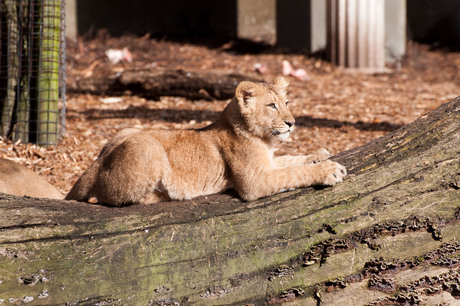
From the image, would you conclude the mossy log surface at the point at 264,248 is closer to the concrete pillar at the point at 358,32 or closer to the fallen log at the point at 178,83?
the fallen log at the point at 178,83

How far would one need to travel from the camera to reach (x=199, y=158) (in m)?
4.10

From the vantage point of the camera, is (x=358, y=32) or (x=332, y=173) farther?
(x=358, y=32)

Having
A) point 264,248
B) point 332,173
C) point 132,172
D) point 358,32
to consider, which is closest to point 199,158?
point 132,172

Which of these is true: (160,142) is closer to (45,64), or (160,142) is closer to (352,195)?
(352,195)

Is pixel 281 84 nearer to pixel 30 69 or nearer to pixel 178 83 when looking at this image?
pixel 30 69

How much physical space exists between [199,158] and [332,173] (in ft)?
3.43

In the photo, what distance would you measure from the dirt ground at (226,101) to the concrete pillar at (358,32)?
1.08 feet

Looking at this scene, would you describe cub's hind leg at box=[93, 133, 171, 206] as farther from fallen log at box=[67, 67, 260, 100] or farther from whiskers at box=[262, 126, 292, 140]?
fallen log at box=[67, 67, 260, 100]

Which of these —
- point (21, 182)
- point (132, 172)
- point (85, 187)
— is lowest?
point (21, 182)

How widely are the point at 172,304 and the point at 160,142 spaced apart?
4.64ft

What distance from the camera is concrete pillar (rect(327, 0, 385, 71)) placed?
11.0 m

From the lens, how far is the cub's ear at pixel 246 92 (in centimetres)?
404

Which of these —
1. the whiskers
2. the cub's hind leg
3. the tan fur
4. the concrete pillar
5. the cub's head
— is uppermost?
the concrete pillar

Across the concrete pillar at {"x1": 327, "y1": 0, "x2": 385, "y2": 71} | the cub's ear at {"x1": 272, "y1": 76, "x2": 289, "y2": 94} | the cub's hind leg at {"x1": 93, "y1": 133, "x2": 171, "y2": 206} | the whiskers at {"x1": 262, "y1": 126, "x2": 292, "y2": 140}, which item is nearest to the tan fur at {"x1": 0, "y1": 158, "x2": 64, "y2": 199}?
the cub's hind leg at {"x1": 93, "y1": 133, "x2": 171, "y2": 206}
